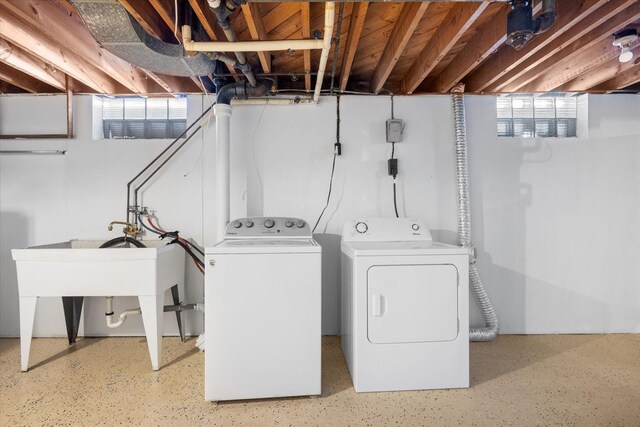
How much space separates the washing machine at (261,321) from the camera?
1.78 meters

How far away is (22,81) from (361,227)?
300 cm

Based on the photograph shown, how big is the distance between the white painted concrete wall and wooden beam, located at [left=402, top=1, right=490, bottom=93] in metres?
0.34

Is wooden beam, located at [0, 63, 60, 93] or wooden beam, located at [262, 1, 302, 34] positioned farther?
wooden beam, located at [0, 63, 60, 93]

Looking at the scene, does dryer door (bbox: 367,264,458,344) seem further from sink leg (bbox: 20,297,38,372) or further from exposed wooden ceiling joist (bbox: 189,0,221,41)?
sink leg (bbox: 20,297,38,372)

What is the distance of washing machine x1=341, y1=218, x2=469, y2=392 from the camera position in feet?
6.21

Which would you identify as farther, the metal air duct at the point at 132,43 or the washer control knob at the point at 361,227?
the washer control knob at the point at 361,227

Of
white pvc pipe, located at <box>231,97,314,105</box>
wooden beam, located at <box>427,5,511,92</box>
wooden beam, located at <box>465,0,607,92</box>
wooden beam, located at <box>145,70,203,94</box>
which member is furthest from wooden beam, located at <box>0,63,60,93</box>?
wooden beam, located at <box>465,0,607,92</box>

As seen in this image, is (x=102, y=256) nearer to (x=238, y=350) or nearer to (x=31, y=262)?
(x=31, y=262)

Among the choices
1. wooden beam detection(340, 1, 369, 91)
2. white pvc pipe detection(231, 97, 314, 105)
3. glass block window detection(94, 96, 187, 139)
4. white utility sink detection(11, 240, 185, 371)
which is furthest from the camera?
glass block window detection(94, 96, 187, 139)

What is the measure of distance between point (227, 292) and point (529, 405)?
6.05 ft

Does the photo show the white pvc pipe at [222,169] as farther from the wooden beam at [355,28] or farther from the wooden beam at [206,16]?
the wooden beam at [355,28]

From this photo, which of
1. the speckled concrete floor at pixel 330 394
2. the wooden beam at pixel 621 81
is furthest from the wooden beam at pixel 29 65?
the wooden beam at pixel 621 81

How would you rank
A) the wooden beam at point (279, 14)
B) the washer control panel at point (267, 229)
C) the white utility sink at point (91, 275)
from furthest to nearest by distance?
the washer control panel at point (267, 229) < the white utility sink at point (91, 275) < the wooden beam at point (279, 14)

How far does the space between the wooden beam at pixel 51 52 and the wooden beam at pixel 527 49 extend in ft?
9.65
